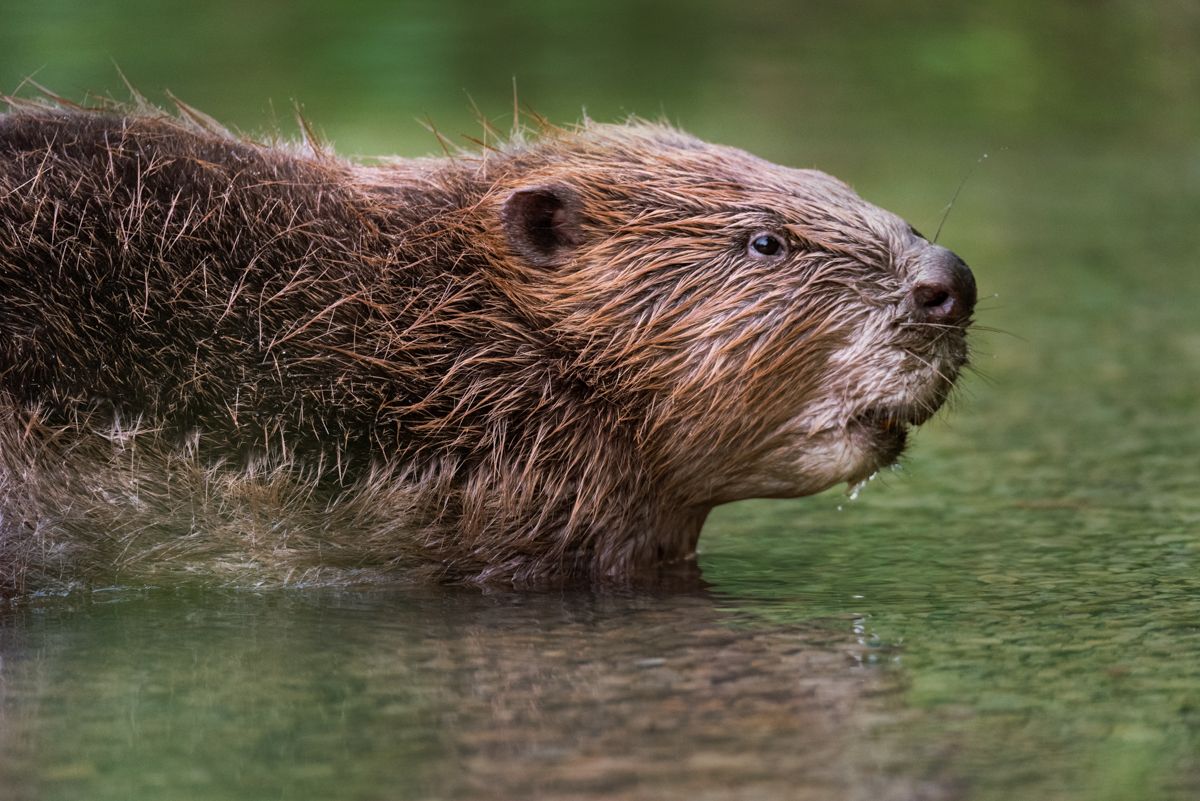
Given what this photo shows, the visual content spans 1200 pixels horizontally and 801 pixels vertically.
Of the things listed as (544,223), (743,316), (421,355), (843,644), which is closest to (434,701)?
(843,644)

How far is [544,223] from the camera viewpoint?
468 cm

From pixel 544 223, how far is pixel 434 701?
1.73 m

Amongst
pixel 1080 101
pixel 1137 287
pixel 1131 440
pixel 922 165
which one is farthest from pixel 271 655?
pixel 1080 101

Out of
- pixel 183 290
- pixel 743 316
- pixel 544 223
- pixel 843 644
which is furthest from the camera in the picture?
pixel 544 223

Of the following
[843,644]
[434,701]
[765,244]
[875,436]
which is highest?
[765,244]

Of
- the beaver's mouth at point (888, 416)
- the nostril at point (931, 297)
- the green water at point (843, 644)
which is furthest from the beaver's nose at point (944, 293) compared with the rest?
the green water at point (843, 644)

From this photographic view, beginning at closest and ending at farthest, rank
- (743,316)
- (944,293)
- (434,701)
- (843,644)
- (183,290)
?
(434,701) < (843,644) < (183,290) < (944,293) < (743,316)

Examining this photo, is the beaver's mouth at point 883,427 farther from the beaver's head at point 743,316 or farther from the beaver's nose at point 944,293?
the beaver's nose at point 944,293

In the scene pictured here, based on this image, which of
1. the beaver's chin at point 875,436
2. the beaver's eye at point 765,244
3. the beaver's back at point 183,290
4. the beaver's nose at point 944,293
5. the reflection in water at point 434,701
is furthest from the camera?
the beaver's eye at point 765,244

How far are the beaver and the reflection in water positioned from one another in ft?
0.72

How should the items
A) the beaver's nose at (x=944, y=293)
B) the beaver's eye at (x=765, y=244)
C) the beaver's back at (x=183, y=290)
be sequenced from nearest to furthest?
the beaver's back at (x=183, y=290) → the beaver's nose at (x=944, y=293) → the beaver's eye at (x=765, y=244)

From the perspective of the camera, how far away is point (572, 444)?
4.47 meters

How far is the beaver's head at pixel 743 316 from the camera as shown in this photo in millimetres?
4453

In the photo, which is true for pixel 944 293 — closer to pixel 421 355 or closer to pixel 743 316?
pixel 743 316
